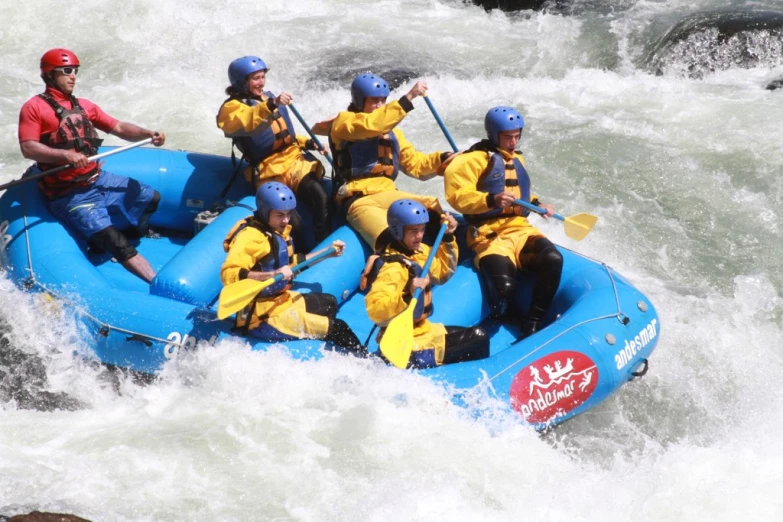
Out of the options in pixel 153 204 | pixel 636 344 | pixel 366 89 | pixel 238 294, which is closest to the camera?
pixel 238 294

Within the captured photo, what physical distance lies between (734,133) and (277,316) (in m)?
5.77

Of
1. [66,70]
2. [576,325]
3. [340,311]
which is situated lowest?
[576,325]

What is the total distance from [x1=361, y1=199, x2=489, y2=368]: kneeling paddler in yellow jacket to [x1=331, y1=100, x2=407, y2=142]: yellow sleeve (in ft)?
2.37

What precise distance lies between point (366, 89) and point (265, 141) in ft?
2.43

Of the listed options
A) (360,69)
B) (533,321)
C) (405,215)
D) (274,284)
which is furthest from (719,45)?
(274,284)

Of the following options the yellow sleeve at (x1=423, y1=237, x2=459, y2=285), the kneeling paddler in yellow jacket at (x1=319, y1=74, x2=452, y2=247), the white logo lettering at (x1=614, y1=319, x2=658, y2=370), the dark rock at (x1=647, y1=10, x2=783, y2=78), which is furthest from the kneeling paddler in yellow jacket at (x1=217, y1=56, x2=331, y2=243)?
the dark rock at (x1=647, y1=10, x2=783, y2=78)

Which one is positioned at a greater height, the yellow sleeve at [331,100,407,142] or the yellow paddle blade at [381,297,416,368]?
the yellow sleeve at [331,100,407,142]

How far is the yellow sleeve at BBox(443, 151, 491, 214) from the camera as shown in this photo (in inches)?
212

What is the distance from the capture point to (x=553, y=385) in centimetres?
494

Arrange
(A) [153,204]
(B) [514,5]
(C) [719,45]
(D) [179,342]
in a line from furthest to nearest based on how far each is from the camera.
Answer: (B) [514,5] → (C) [719,45] → (A) [153,204] → (D) [179,342]

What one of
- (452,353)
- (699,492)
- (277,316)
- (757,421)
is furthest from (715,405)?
(277,316)

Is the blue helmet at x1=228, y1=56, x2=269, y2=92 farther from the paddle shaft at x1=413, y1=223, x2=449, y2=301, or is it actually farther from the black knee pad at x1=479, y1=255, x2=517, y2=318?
the black knee pad at x1=479, y1=255, x2=517, y2=318

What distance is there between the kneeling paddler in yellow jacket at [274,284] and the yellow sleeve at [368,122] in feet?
2.76

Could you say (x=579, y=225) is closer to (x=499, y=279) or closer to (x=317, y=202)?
(x=499, y=279)
